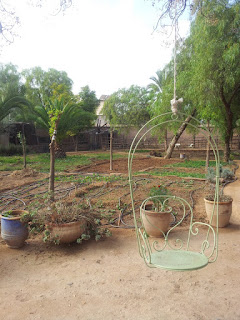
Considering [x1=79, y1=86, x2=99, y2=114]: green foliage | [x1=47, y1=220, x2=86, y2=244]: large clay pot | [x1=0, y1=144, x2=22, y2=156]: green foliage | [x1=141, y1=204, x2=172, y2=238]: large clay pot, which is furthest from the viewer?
[x1=79, y1=86, x2=99, y2=114]: green foliage

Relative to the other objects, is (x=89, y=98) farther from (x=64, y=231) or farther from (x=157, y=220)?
(x=64, y=231)

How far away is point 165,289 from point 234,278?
77 cm

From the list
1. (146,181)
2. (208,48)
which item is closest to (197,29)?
(208,48)

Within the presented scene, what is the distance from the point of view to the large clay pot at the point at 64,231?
11.9 feet

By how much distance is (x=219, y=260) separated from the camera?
335cm

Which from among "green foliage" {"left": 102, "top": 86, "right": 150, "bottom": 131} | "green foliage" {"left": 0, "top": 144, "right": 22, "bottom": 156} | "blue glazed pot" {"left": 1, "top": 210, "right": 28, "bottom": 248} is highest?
"green foliage" {"left": 102, "top": 86, "right": 150, "bottom": 131}

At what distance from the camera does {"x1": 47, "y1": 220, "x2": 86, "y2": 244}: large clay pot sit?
3613 mm

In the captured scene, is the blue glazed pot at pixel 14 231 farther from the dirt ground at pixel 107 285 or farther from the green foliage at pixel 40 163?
the green foliage at pixel 40 163

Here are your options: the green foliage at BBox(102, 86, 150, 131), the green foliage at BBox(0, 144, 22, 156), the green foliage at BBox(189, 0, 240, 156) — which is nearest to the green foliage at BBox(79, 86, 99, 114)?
the green foliage at BBox(102, 86, 150, 131)

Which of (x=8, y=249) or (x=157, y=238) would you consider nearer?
(x=8, y=249)

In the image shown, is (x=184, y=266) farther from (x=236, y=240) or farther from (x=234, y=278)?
(x=236, y=240)

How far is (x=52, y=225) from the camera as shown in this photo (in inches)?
143

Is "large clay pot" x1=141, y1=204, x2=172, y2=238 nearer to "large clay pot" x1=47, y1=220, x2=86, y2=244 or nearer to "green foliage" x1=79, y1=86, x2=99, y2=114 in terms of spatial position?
"large clay pot" x1=47, y1=220, x2=86, y2=244

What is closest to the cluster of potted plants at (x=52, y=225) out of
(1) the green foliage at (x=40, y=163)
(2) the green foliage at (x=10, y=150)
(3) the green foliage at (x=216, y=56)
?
(1) the green foliage at (x=40, y=163)
